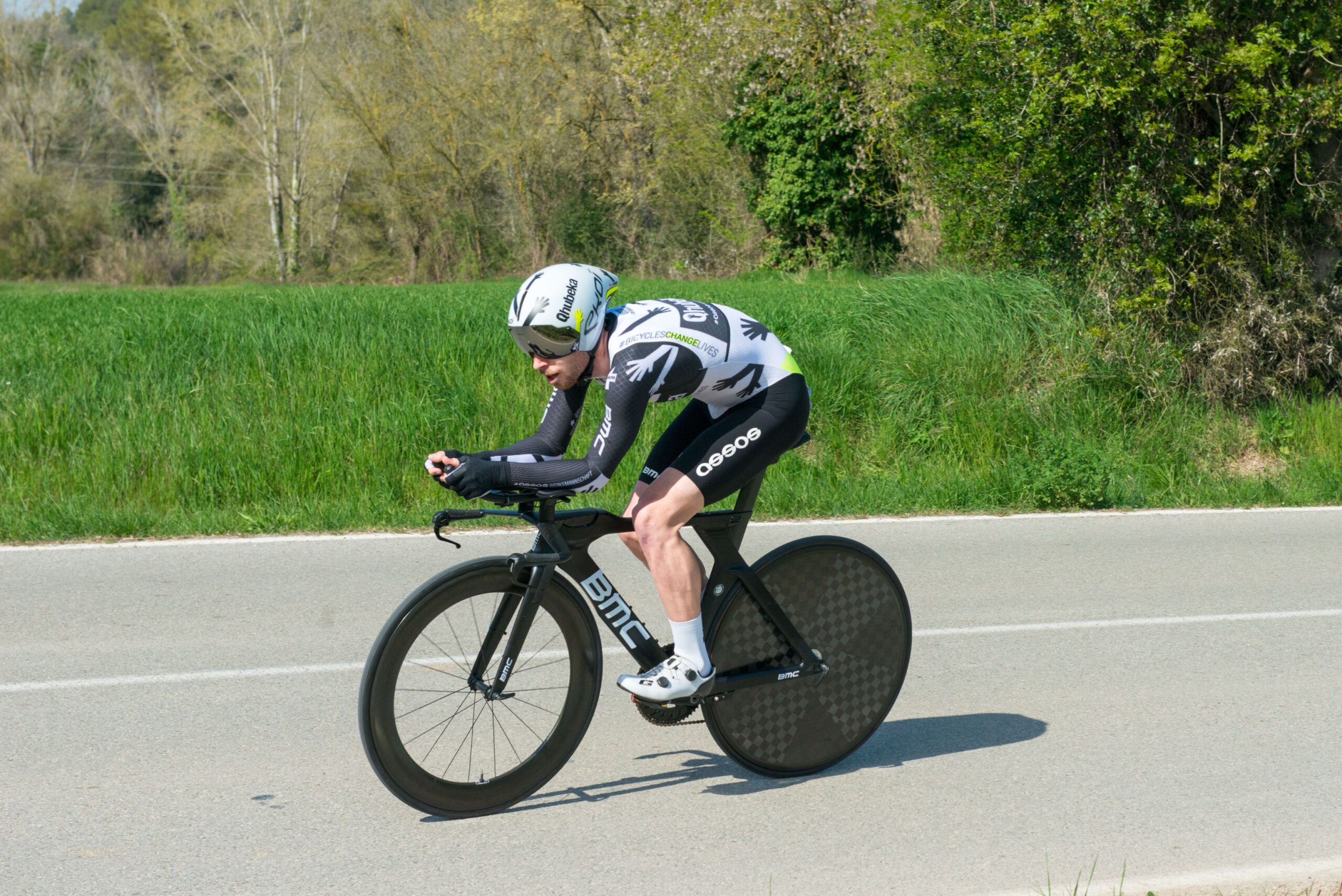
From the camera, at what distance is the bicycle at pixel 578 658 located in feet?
13.7

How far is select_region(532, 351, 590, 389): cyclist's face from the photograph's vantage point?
4246mm

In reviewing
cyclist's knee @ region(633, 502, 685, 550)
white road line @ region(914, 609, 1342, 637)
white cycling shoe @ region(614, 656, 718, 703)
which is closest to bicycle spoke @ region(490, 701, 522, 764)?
white cycling shoe @ region(614, 656, 718, 703)

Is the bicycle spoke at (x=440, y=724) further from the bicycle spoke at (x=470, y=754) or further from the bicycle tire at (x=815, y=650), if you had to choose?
the bicycle tire at (x=815, y=650)

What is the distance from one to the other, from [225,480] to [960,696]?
22.2ft

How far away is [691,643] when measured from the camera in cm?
444

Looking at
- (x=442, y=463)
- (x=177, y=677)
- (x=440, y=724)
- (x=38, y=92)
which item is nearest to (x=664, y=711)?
(x=440, y=724)

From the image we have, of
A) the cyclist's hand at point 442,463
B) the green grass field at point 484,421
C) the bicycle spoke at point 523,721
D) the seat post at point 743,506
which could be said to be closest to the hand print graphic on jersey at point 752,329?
the seat post at point 743,506

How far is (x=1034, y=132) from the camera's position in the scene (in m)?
12.6

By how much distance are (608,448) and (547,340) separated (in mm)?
401

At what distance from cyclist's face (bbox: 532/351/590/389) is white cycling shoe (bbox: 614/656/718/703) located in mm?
1034

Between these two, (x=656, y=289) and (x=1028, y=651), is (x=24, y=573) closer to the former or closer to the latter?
(x=1028, y=651)

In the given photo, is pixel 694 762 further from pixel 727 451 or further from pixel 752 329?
pixel 752 329

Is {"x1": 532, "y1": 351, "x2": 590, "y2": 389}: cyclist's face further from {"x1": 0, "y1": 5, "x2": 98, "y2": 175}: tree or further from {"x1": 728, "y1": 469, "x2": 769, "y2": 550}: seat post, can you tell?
{"x1": 0, "y1": 5, "x2": 98, "y2": 175}: tree

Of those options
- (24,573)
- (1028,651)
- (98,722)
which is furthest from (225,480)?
(1028,651)
